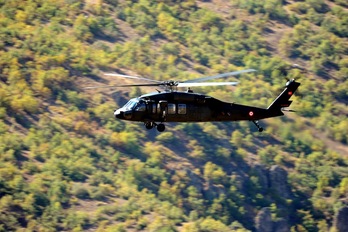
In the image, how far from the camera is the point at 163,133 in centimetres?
11369

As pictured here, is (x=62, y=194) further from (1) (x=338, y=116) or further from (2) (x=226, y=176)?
(1) (x=338, y=116)

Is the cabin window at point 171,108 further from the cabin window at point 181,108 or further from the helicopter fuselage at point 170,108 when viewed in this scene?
the cabin window at point 181,108

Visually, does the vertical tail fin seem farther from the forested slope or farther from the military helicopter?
the forested slope

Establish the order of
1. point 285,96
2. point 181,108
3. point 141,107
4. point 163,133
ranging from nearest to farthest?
point 141,107
point 181,108
point 285,96
point 163,133

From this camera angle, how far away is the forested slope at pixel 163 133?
335 ft

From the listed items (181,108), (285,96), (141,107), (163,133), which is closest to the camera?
(141,107)

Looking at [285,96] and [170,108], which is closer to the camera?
[170,108]

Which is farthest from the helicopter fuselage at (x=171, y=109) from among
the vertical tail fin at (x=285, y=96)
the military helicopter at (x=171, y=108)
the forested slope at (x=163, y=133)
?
the forested slope at (x=163, y=133)

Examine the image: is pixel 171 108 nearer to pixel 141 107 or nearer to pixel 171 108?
pixel 171 108

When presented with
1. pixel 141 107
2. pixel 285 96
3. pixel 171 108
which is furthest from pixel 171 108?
pixel 285 96

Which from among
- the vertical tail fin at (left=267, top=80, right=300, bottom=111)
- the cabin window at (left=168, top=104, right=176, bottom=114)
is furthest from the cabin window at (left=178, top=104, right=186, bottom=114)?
the vertical tail fin at (left=267, top=80, right=300, bottom=111)

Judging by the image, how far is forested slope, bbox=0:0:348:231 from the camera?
10225 centimetres

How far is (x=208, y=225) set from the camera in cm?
10600

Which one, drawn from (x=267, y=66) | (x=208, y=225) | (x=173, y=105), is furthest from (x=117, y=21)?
(x=173, y=105)
